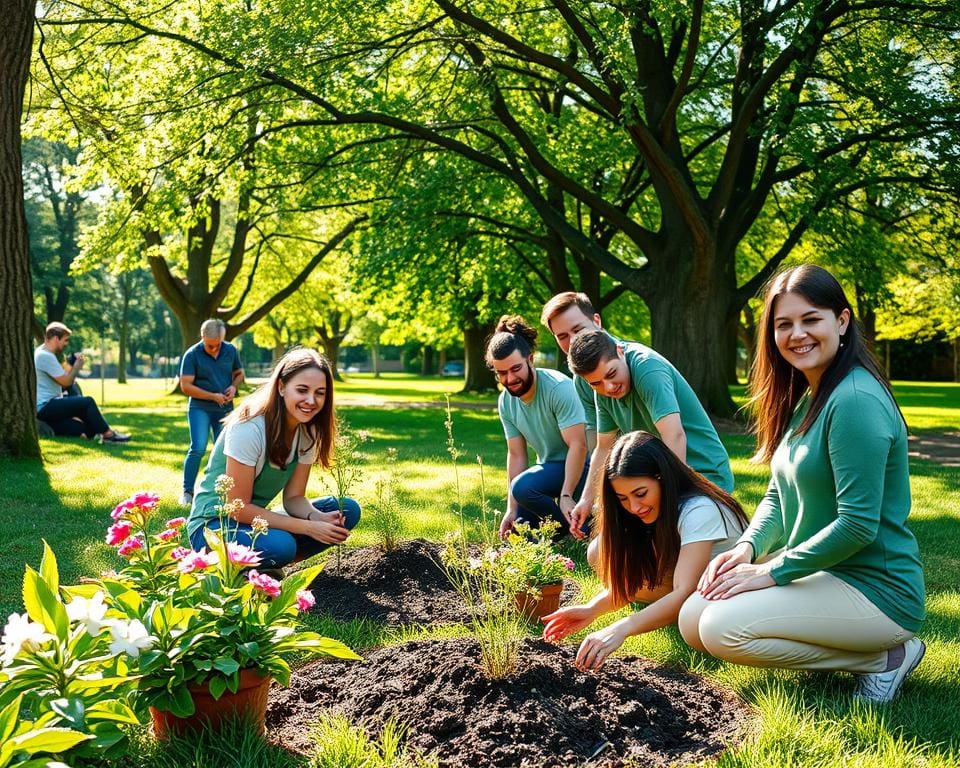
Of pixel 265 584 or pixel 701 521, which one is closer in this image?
pixel 265 584

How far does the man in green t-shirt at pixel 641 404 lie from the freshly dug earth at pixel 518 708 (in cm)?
127

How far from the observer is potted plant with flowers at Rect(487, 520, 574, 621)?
4.15m

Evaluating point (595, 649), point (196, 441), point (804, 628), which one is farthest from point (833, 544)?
point (196, 441)

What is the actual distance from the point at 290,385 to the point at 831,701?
10.1ft

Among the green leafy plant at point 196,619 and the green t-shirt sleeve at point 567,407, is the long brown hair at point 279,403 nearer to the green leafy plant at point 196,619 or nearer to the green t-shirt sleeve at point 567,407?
the green leafy plant at point 196,619

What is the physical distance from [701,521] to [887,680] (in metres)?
0.99

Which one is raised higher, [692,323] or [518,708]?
[692,323]

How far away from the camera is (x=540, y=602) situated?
4641 mm

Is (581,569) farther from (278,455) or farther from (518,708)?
(518,708)

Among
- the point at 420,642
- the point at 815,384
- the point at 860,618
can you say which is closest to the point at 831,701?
the point at 860,618

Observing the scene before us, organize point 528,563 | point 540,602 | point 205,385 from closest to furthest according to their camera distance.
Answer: point 528,563, point 540,602, point 205,385

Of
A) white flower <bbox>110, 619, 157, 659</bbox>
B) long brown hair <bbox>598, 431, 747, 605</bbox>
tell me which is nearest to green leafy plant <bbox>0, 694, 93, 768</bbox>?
white flower <bbox>110, 619, 157, 659</bbox>

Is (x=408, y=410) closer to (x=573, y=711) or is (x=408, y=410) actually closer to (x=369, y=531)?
(x=369, y=531)

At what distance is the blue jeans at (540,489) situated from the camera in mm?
6207
